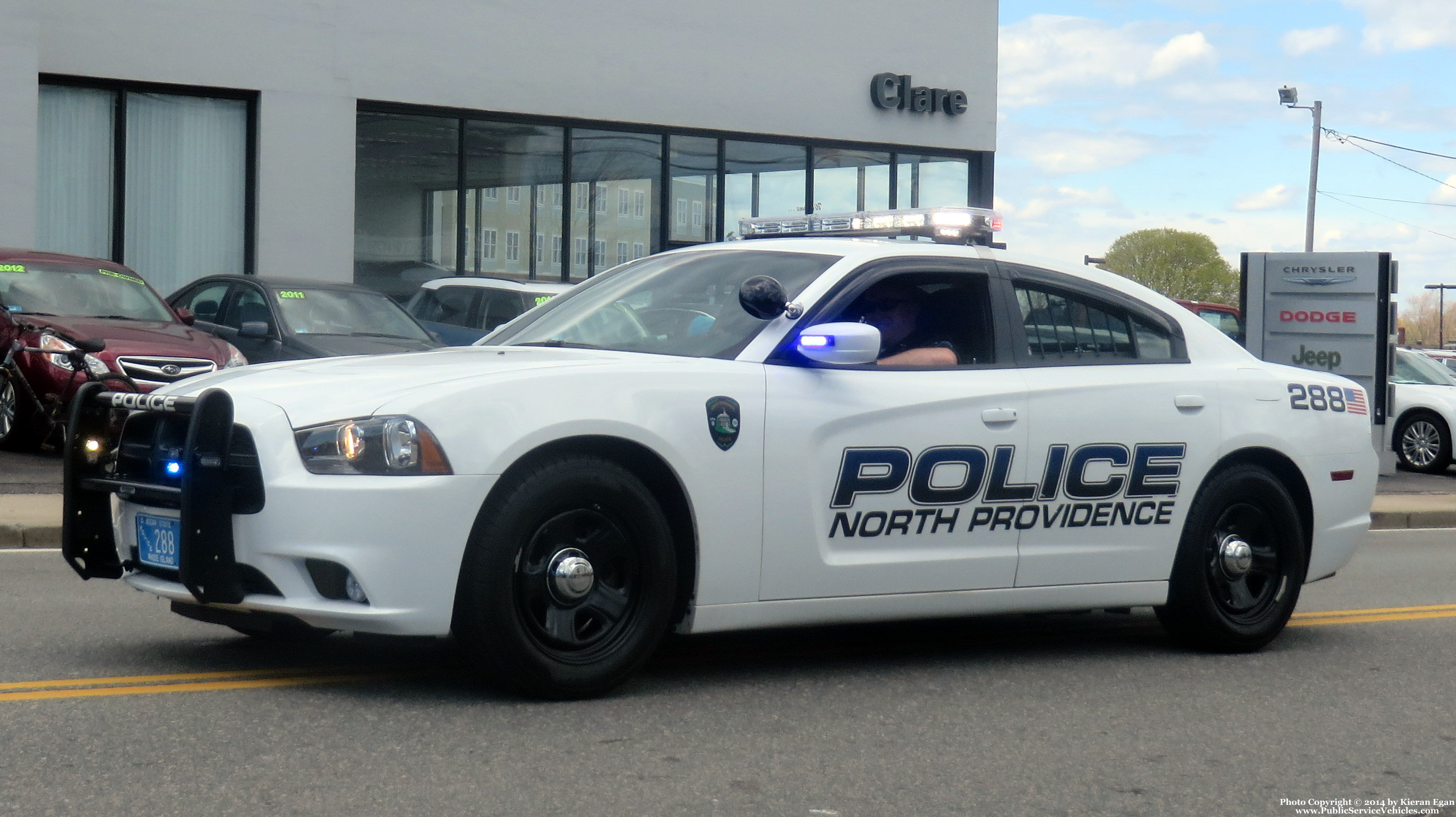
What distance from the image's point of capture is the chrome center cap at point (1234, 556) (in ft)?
22.3

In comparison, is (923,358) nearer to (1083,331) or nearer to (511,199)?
(1083,331)

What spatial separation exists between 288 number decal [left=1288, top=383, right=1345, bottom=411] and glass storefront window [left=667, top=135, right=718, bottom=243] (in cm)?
1592

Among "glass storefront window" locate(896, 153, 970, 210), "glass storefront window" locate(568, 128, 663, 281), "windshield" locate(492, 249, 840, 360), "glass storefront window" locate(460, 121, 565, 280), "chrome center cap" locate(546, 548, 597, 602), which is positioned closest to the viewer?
"chrome center cap" locate(546, 548, 597, 602)

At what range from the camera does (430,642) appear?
20.6ft

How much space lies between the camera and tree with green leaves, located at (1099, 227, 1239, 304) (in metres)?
89.0

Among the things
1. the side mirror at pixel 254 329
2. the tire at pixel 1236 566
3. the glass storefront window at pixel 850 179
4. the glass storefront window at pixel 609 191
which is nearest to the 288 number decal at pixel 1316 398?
the tire at pixel 1236 566

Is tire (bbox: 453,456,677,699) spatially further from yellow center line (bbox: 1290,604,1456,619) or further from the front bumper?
yellow center line (bbox: 1290,604,1456,619)

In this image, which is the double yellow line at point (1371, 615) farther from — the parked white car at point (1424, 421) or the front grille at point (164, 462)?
the parked white car at point (1424, 421)

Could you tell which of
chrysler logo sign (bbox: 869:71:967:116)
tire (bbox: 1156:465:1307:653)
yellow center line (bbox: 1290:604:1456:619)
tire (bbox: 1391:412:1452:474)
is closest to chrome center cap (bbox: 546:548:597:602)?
tire (bbox: 1156:465:1307:653)

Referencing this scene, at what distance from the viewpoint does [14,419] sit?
44.2 ft

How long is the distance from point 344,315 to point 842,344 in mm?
10145

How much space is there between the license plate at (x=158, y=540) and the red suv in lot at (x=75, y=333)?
7.39 metres

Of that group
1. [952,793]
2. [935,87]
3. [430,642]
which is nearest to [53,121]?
[935,87]

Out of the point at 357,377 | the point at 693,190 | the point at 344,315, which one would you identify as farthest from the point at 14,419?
the point at 693,190
